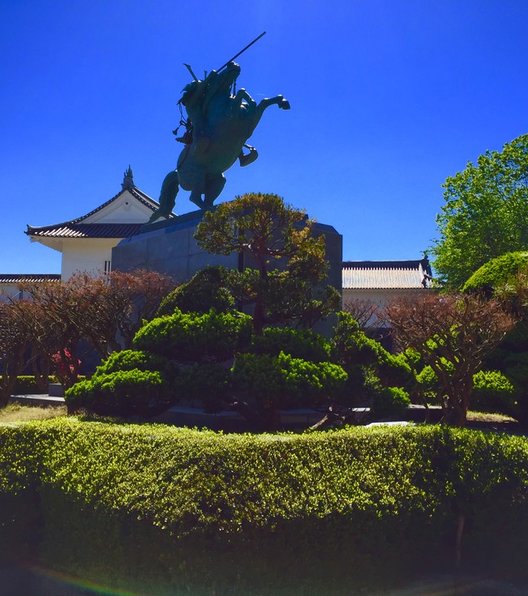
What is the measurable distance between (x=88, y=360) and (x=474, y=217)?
15.4 m

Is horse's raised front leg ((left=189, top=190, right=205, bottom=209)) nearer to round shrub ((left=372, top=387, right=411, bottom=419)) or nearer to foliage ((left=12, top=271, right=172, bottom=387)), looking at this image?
foliage ((left=12, top=271, right=172, bottom=387))

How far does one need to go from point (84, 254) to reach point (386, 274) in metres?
16.1

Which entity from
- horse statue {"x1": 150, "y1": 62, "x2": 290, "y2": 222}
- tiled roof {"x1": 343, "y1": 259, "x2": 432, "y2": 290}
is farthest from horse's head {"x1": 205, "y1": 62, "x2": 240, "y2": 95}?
tiled roof {"x1": 343, "y1": 259, "x2": 432, "y2": 290}

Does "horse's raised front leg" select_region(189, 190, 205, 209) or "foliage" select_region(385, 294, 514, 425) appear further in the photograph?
"horse's raised front leg" select_region(189, 190, 205, 209)

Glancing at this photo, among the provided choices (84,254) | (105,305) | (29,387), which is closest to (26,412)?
(105,305)

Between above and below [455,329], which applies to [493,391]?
below

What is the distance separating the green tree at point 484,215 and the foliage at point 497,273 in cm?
1229

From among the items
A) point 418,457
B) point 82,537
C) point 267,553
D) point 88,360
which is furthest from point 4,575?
point 88,360

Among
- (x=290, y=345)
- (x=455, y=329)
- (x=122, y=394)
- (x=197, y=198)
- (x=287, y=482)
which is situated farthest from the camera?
(x=197, y=198)

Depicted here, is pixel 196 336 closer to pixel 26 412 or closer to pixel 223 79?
pixel 223 79

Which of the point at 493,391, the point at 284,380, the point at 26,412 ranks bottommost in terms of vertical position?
the point at 26,412

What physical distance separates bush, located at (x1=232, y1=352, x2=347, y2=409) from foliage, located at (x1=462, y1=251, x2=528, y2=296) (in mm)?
4860

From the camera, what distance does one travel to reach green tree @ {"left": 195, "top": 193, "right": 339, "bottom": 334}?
665cm

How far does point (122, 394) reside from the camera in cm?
560
